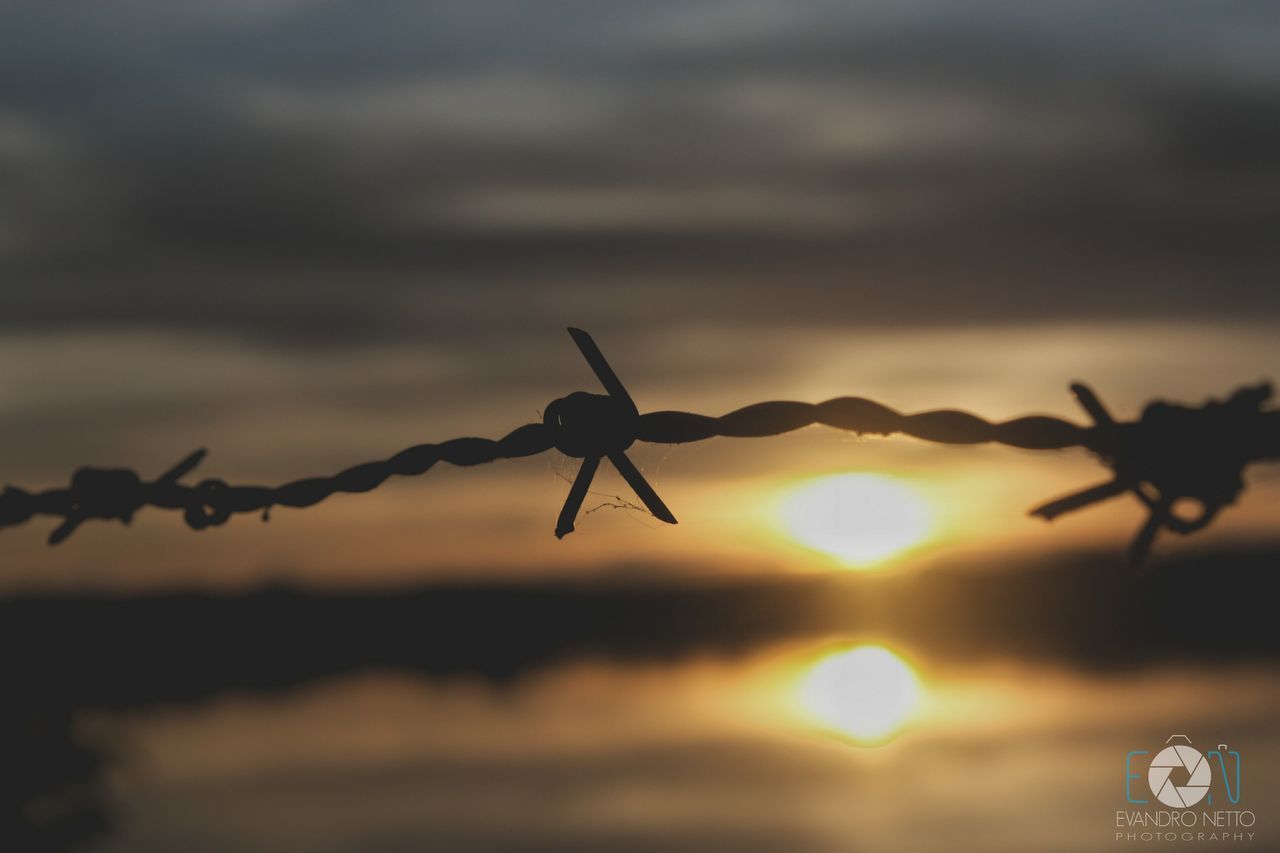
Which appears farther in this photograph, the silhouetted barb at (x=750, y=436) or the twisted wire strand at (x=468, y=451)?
the twisted wire strand at (x=468, y=451)

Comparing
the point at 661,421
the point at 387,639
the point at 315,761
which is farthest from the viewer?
the point at 387,639

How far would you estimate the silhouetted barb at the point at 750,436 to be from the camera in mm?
2492

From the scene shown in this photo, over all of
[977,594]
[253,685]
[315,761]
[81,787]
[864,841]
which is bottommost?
[81,787]

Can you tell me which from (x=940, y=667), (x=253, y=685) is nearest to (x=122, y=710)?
(x=253, y=685)

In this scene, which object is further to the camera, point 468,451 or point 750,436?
point 468,451

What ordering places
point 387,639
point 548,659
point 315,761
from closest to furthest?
point 315,761, point 548,659, point 387,639

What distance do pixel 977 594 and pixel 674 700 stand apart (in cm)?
5582

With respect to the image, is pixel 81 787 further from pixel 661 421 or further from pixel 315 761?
pixel 315 761

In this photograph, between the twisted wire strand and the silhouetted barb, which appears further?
the twisted wire strand

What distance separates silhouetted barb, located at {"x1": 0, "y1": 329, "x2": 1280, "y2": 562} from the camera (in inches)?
98.1

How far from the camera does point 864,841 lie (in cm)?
2456

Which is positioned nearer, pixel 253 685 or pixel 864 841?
pixel 864 841

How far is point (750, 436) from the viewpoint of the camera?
2783mm

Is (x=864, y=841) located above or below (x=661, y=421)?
above
